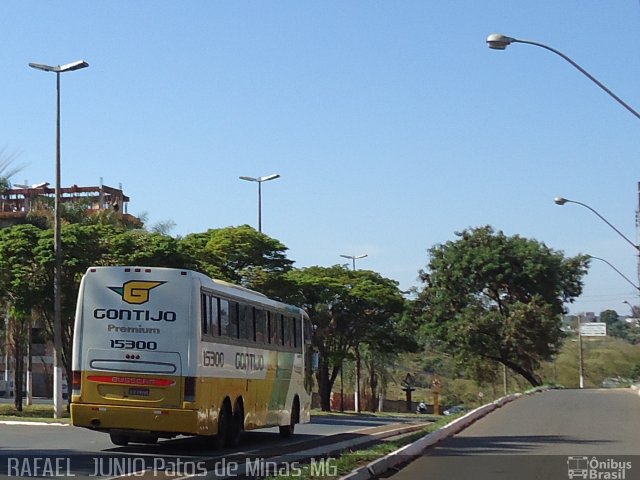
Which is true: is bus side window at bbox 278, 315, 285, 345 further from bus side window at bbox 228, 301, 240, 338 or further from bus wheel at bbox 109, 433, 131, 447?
bus wheel at bbox 109, 433, 131, 447

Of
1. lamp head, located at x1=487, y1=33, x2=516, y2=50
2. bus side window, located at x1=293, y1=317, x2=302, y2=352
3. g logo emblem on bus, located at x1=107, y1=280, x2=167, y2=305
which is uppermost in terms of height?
lamp head, located at x1=487, y1=33, x2=516, y2=50

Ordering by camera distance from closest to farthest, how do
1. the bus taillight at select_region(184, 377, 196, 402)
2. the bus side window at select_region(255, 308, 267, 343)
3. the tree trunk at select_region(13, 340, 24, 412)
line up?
the bus taillight at select_region(184, 377, 196, 402) < the bus side window at select_region(255, 308, 267, 343) < the tree trunk at select_region(13, 340, 24, 412)

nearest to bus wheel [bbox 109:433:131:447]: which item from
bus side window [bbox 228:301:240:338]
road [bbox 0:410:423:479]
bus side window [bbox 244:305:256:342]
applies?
road [bbox 0:410:423:479]

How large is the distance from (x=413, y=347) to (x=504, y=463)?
4661 centimetres

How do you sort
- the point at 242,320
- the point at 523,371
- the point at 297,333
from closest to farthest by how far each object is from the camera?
the point at 242,320 → the point at 297,333 → the point at 523,371

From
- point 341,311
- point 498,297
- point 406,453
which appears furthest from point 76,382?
point 498,297

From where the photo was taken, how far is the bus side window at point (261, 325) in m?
22.8

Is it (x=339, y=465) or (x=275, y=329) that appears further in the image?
(x=275, y=329)

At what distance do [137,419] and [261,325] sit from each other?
17.3 ft

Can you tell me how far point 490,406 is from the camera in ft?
120

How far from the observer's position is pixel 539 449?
18.8m

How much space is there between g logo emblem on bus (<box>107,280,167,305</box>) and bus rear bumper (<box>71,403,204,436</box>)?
191 cm

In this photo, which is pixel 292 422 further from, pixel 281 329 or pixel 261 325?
pixel 261 325

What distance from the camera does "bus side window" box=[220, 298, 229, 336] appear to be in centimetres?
2014
